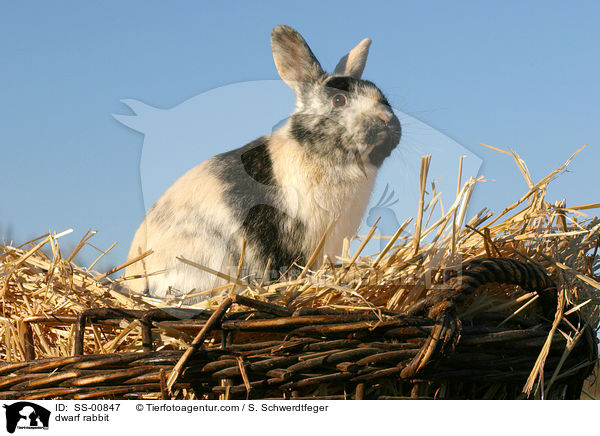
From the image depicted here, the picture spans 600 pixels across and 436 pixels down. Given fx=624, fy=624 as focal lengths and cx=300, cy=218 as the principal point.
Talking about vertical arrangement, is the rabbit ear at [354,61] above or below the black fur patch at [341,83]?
above

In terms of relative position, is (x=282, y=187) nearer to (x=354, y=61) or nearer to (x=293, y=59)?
(x=293, y=59)

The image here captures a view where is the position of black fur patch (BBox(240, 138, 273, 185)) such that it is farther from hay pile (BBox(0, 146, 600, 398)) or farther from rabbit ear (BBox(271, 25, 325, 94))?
hay pile (BBox(0, 146, 600, 398))

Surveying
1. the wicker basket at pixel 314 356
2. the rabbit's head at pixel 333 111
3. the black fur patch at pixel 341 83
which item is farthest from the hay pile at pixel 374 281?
the black fur patch at pixel 341 83

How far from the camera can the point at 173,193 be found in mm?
2176

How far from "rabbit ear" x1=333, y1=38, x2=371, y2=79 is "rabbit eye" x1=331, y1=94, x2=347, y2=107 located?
252mm

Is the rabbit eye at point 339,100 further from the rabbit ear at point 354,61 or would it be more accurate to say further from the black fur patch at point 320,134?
the rabbit ear at point 354,61

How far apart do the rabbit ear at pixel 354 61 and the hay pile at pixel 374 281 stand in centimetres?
65

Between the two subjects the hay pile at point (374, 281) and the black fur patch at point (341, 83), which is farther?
the black fur patch at point (341, 83)

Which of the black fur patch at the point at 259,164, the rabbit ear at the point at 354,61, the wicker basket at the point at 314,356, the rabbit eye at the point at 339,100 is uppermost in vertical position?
the rabbit ear at the point at 354,61
